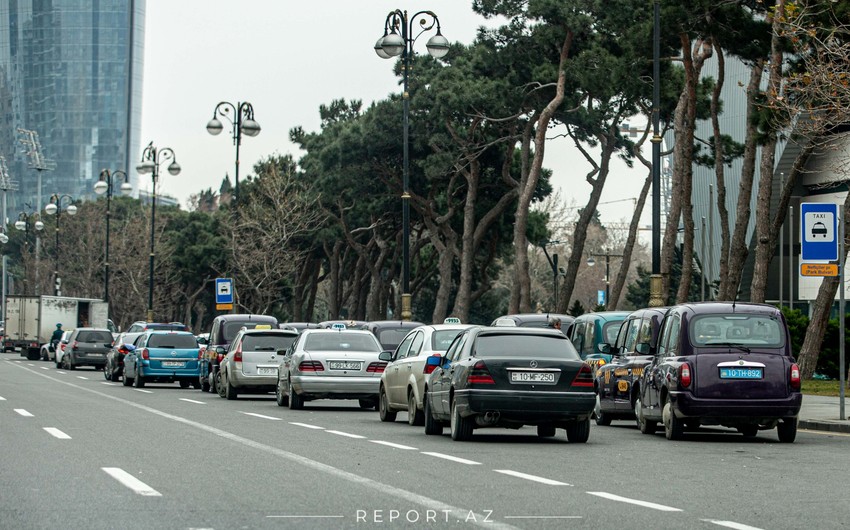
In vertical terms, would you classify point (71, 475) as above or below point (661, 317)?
below

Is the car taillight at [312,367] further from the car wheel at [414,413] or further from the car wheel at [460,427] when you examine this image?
the car wheel at [460,427]

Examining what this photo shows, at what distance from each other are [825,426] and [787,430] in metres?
2.74

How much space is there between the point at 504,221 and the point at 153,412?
48890mm

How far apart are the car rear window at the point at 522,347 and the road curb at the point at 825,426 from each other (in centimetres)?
490

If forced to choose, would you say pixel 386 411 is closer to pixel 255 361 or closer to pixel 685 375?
pixel 685 375

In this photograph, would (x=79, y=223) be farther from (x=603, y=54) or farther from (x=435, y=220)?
(x=603, y=54)

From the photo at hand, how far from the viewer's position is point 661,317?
21031 mm

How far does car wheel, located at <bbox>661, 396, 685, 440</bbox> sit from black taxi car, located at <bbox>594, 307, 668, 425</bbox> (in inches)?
49.8

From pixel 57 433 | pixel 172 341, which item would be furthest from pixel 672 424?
pixel 172 341

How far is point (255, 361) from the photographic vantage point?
3130 cm

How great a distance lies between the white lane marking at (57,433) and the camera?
1777 centimetres

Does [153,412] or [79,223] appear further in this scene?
[79,223]

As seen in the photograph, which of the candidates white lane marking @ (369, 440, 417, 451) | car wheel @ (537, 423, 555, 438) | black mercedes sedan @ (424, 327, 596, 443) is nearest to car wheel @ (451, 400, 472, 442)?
black mercedes sedan @ (424, 327, 596, 443)

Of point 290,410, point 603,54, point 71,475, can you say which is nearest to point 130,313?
point 603,54
